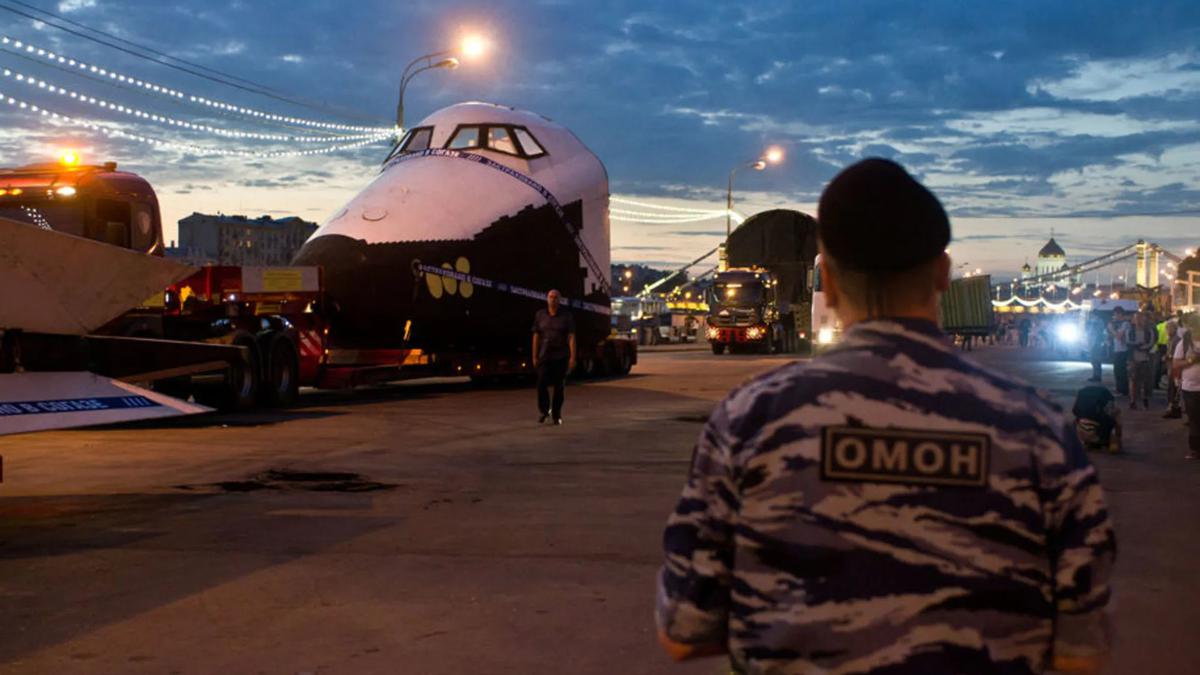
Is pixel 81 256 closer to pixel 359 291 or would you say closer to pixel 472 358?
pixel 359 291

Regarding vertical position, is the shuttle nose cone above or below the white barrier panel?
above

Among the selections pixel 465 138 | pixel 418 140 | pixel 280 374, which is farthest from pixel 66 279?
pixel 418 140

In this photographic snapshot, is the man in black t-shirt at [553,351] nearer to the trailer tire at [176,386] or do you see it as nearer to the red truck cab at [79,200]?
the trailer tire at [176,386]

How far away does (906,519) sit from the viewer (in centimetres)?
225

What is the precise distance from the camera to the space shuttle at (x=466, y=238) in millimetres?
21172

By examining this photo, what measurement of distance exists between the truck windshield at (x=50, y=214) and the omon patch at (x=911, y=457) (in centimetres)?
1579

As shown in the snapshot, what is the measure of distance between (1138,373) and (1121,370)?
→ 7.74 ft

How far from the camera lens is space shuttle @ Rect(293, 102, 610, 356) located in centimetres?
2117

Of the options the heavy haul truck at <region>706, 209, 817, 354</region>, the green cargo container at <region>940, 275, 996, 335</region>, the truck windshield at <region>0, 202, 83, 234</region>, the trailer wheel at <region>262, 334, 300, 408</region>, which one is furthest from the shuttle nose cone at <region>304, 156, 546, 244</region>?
the green cargo container at <region>940, 275, 996, 335</region>

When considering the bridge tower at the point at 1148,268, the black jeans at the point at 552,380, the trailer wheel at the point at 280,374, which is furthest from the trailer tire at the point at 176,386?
the bridge tower at the point at 1148,268

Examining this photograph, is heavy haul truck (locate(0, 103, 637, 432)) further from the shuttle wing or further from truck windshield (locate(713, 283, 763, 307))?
truck windshield (locate(713, 283, 763, 307))

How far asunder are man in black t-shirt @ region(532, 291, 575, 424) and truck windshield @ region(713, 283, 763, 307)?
31.2 metres

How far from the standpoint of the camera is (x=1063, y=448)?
229 centimetres

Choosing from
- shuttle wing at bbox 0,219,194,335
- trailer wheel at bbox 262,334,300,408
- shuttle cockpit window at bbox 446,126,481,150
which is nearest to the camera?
shuttle wing at bbox 0,219,194,335
